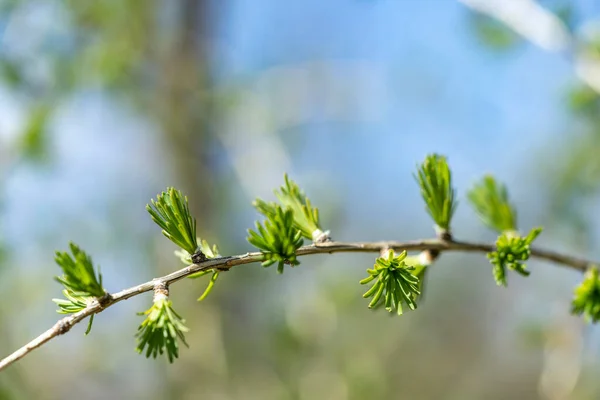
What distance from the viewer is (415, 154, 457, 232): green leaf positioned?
25 cm

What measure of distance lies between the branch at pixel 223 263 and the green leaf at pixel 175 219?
14 mm

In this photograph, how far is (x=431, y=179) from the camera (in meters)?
0.25

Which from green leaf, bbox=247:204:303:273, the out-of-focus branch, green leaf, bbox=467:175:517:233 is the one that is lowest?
green leaf, bbox=247:204:303:273

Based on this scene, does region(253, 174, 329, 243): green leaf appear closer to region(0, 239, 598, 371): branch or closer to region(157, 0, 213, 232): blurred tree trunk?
region(0, 239, 598, 371): branch

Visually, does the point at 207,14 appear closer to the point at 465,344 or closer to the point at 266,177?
the point at 266,177

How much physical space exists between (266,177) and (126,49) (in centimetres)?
39

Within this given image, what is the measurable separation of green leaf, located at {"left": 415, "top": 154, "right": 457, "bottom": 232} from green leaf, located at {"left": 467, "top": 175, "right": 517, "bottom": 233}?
6 cm

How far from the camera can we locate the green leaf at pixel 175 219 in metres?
0.21

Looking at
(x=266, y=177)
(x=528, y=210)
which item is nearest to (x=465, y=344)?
(x=528, y=210)

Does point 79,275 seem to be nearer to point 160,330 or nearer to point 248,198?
point 160,330

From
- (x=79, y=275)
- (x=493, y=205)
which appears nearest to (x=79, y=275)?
(x=79, y=275)

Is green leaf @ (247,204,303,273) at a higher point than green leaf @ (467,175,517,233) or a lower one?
lower

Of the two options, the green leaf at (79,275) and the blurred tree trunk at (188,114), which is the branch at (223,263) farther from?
the blurred tree trunk at (188,114)

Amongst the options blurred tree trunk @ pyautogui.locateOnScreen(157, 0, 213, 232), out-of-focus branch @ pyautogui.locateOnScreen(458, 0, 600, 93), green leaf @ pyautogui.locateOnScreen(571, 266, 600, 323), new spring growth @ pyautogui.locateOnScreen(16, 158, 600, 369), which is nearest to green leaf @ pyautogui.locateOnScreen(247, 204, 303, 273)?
new spring growth @ pyautogui.locateOnScreen(16, 158, 600, 369)
